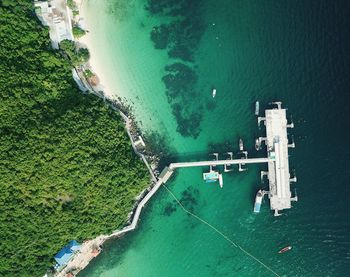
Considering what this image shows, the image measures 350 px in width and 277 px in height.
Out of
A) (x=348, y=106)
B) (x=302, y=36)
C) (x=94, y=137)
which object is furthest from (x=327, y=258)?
(x=94, y=137)

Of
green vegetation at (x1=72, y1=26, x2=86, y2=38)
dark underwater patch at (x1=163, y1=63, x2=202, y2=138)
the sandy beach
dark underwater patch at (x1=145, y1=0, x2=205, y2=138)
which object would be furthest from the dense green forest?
dark underwater patch at (x1=145, y1=0, x2=205, y2=138)

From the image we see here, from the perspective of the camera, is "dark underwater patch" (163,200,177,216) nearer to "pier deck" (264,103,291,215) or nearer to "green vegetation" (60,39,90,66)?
"pier deck" (264,103,291,215)

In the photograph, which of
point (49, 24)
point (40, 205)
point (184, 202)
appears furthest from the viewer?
point (184, 202)

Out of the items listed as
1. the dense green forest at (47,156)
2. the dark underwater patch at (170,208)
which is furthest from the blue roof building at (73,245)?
the dark underwater patch at (170,208)

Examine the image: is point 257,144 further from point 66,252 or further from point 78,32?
point 66,252

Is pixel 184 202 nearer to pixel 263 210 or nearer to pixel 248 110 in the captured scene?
pixel 263 210

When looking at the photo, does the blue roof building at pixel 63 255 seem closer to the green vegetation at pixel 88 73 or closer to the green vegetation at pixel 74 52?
the green vegetation at pixel 88 73
